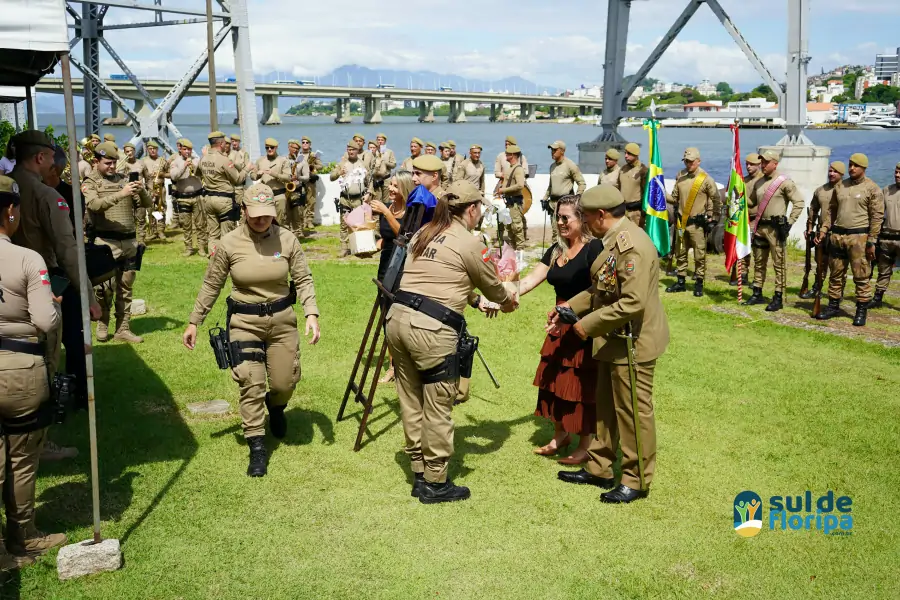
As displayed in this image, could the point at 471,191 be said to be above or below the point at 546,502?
above

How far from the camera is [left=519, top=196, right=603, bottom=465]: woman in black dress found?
5102 mm

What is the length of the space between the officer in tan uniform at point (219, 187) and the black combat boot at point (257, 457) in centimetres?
795

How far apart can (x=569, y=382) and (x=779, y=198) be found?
6699 millimetres

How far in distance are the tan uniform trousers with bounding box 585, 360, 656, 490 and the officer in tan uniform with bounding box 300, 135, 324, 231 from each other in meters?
12.6

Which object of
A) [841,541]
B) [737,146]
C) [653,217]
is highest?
[737,146]

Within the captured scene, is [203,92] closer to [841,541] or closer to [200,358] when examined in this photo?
[200,358]

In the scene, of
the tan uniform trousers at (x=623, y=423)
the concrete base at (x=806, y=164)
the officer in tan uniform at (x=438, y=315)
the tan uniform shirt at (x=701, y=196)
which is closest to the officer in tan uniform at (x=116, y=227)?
the officer in tan uniform at (x=438, y=315)

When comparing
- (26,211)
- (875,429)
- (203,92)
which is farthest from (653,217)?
(203,92)

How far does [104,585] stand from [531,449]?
313 centimetres

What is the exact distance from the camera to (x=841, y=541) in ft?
14.4

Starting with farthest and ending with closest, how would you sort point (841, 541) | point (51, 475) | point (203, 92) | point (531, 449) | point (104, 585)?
point (203, 92) < point (531, 449) < point (51, 475) < point (841, 541) < point (104, 585)

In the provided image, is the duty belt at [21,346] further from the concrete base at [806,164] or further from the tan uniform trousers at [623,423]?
the concrete base at [806,164]

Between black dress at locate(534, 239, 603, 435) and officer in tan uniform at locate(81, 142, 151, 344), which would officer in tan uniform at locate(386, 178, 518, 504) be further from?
officer in tan uniform at locate(81, 142, 151, 344)

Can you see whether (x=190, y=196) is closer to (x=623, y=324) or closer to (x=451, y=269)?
(x=451, y=269)
